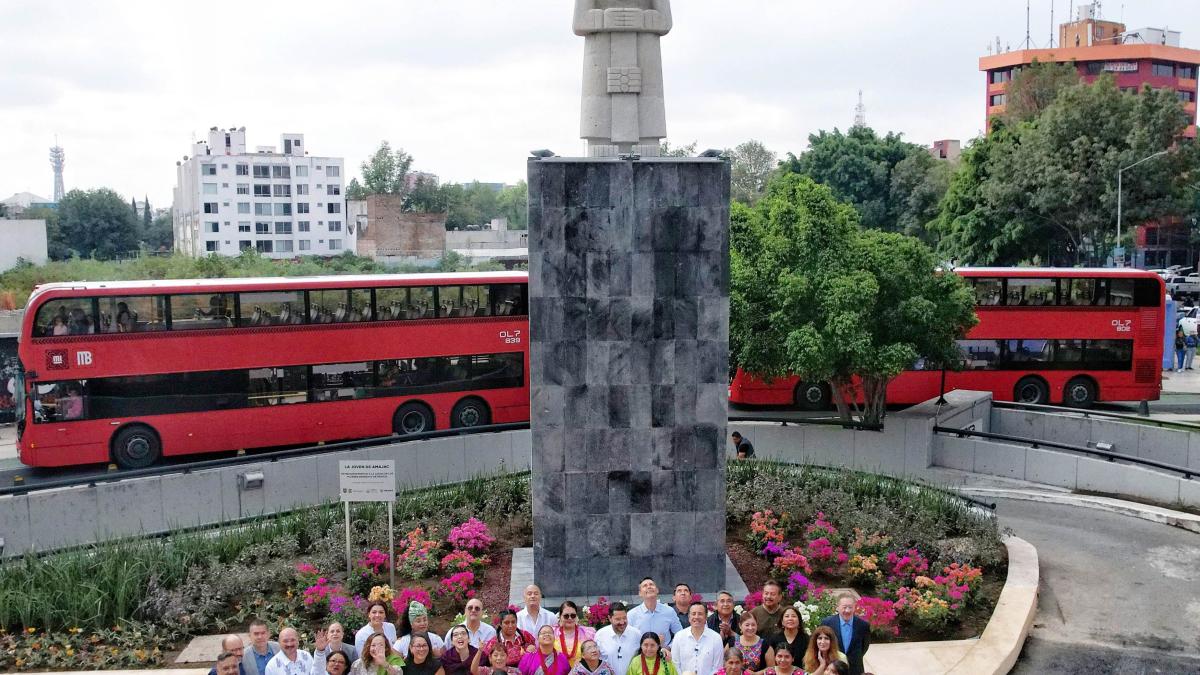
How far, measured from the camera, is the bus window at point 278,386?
2223 centimetres

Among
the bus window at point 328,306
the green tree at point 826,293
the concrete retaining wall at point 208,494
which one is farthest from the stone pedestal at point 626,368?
the bus window at point 328,306

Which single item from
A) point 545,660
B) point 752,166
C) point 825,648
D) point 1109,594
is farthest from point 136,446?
point 752,166

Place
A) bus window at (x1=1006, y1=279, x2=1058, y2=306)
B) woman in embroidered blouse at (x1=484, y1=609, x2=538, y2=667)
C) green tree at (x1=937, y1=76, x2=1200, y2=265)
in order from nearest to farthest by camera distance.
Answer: woman in embroidered blouse at (x1=484, y1=609, x2=538, y2=667) → bus window at (x1=1006, y1=279, x2=1058, y2=306) → green tree at (x1=937, y1=76, x2=1200, y2=265)

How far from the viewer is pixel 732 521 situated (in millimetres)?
15836

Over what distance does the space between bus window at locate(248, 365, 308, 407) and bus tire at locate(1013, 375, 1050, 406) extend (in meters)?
17.3

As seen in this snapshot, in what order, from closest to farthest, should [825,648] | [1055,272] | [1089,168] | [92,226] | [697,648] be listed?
[825,648] < [697,648] < [1055,272] < [1089,168] < [92,226]

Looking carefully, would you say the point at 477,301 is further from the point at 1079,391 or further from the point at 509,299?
the point at 1079,391

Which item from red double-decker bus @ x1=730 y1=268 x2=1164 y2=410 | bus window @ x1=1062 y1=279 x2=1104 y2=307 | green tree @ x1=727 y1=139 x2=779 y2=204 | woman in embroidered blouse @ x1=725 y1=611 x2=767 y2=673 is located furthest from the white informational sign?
green tree @ x1=727 y1=139 x2=779 y2=204

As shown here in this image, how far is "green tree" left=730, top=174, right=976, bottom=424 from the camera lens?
66.6 feet

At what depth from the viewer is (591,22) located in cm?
1356

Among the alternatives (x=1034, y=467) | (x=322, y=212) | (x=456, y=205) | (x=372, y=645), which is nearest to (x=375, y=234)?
(x=322, y=212)

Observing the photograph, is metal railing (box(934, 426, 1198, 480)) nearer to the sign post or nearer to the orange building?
the sign post

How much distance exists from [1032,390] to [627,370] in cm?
1909

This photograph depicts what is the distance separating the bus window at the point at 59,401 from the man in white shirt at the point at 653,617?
14763mm
